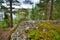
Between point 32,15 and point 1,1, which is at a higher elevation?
point 1,1

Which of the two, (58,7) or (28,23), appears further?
(58,7)

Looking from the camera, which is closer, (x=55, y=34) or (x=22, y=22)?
(x=55, y=34)

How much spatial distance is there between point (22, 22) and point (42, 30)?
40.3 inches

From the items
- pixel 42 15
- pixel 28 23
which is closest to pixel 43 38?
pixel 28 23

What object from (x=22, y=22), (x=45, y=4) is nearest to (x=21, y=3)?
(x=45, y=4)

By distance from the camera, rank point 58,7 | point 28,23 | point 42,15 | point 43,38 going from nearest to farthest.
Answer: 1. point 43,38
2. point 28,23
3. point 58,7
4. point 42,15

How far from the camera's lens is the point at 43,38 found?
6082 millimetres

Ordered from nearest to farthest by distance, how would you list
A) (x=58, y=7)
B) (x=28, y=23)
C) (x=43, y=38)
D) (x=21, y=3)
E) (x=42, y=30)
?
(x=43, y=38)
(x=42, y=30)
(x=28, y=23)
(x=58, y=7)
(x=21, y=3)

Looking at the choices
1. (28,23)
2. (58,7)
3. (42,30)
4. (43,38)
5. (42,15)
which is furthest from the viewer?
(42,15)

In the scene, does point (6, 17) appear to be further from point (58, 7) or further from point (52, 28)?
point (52, 28)

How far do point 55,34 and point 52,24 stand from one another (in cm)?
105

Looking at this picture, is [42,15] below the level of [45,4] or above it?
below

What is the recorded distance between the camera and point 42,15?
1811cm

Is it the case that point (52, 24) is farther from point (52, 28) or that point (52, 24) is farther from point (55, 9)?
point (55, 9)
